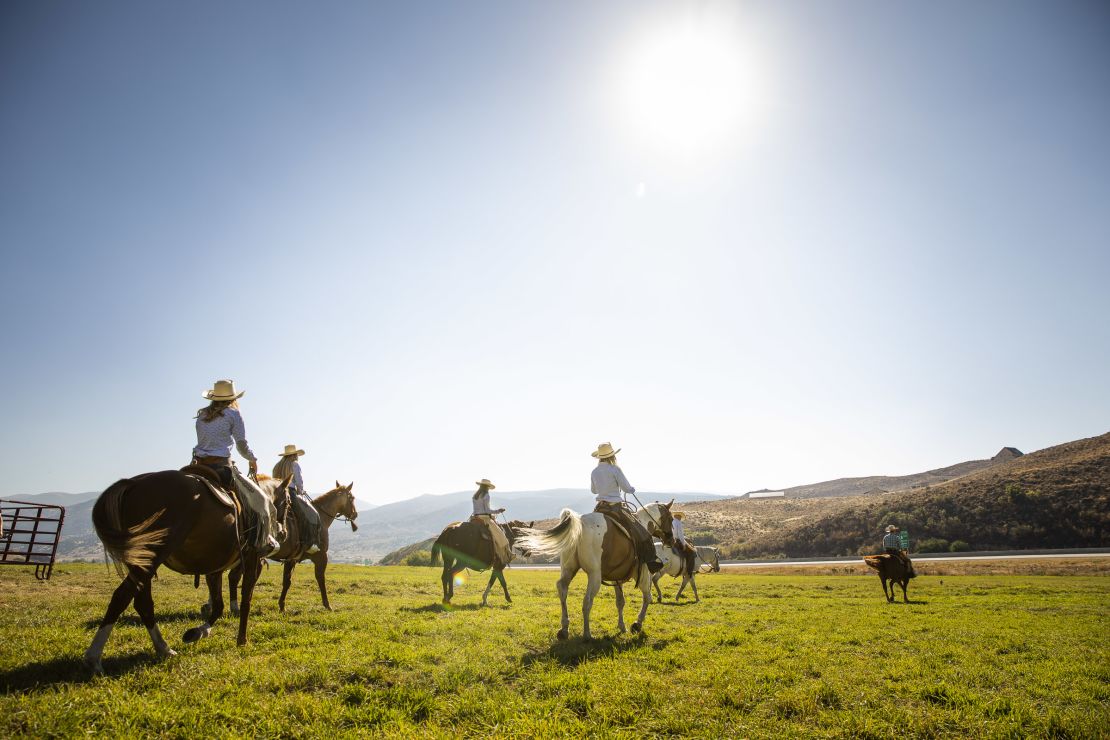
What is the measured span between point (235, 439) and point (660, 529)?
354 inches

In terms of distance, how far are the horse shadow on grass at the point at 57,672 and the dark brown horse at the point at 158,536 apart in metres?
0.18

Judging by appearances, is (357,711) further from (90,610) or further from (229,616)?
(90,610)

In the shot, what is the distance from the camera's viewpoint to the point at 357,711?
17.8ft

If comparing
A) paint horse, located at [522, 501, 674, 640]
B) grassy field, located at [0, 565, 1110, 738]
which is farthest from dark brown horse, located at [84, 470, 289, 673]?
paint horse, located at [522, 501, 674, 640]

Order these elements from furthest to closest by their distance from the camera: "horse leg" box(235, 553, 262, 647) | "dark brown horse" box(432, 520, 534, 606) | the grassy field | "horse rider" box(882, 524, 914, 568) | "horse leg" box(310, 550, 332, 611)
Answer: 1. "horse rider" box(882, 524, 914, 568)
2. "dark brown horse" box(432, 520, 534, 606)
3. "horse leg" box(310, 550, 332, 611)
4. "horse leg" box(235, 553, 262, 647)
5. the grassy field

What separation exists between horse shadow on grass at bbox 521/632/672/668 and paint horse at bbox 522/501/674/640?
0.27m

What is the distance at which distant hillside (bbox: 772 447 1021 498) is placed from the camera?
107 m

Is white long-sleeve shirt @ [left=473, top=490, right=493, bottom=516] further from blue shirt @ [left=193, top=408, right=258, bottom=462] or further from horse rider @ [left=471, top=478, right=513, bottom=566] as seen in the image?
blue shirt @ [left=193, top=408, right=258, bottom=462]

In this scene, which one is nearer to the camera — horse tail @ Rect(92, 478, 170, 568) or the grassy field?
the grassy field

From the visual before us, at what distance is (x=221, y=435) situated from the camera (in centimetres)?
822

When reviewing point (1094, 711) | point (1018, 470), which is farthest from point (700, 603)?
point (1018, 470)

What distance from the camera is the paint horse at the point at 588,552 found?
380 inches

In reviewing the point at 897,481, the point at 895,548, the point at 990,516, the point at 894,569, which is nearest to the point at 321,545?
the point at 894,569

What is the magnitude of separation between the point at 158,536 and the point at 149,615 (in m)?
1.12
